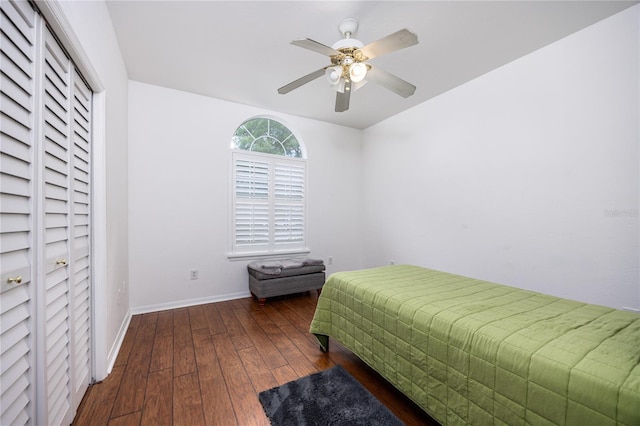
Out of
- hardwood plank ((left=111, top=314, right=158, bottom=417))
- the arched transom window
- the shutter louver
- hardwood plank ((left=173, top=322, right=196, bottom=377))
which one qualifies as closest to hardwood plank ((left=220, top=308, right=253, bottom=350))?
hardwood plank ((left=173, top=322, right=196, bottom=377))

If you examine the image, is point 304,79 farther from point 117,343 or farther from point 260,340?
point 117,343

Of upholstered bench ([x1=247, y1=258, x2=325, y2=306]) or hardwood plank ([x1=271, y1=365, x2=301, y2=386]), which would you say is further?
upholstered bench ([x1=247, y1=258, x2=325, y2=306])

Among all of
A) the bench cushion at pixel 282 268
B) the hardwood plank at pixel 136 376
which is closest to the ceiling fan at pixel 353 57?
the bench cushion at pixel 282 268

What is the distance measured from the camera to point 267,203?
3852 mm

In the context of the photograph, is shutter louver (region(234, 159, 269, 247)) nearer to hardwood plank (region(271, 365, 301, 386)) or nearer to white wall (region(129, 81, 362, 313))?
white wall (region(129, 81, 362, 313))

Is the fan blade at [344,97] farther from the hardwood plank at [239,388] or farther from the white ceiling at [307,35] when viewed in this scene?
the hardwood plank at [239,388]

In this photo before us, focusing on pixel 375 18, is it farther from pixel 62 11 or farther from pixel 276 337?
pixel 276 337

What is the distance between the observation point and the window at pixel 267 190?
3.65 meters

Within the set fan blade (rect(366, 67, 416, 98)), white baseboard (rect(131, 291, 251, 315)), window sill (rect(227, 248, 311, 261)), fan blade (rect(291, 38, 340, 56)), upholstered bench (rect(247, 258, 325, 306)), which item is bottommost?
white baseboard (rect(131, 291, 251, 315))

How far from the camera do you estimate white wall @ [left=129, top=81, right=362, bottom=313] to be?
3.02 metres

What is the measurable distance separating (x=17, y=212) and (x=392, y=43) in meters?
2.05

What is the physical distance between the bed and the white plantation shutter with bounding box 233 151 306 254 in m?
2.07

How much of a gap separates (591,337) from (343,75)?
2096 mm

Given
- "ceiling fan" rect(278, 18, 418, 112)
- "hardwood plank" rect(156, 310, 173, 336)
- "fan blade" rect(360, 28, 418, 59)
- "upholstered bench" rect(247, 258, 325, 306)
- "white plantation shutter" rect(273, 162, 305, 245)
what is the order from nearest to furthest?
"fan blade" rect(360, 28, 418, 59), "ceiling fan" rect(278, 18, 418, 112), "hardwood plank" rect(156, 310, 173, 336), "upholstered bench" rect(247, 258, 325, 306), "white plantation shutter" rect(273, 162, 305, 245)
